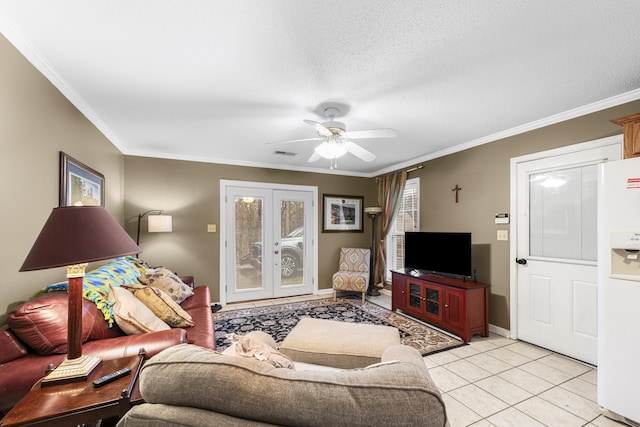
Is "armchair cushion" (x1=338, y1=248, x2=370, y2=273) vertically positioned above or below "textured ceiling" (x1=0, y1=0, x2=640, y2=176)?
below

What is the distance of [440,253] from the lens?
Result: 3725 millimetres

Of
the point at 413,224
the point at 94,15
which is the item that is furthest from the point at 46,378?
the point at 413,224

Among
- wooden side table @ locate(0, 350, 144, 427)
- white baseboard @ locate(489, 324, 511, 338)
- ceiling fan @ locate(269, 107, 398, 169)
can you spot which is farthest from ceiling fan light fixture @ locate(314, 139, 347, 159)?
white baseboard @ locate(489, 324, 511, 338)

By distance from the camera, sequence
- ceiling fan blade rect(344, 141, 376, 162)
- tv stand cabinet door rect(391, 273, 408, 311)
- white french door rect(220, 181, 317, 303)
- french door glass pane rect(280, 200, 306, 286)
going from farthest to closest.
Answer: french door glass pane rect(280, 200, 306, 286) < white french door rect(220, 181, 317, 303) < tv stand cabinet door rect(391, 273, 408, 311) < ceiling fan blade rect(344, 141, 376, 162)

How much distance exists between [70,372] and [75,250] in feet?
1.79

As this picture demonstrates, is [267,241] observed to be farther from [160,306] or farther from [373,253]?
[160,306]

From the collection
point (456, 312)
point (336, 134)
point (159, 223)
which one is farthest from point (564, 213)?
point (159, 223)

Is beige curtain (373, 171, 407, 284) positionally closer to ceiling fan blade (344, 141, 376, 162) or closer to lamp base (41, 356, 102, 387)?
ceiling fan blade (344, 141, 376, 162)

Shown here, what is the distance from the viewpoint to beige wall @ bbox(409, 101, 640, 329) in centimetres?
275

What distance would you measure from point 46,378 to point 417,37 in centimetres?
252

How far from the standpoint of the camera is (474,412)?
78.0 inches

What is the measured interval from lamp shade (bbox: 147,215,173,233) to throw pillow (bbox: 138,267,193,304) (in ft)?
3.63

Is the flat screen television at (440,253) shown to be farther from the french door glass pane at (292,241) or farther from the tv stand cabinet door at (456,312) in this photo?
the french door glass pane at (292,241)

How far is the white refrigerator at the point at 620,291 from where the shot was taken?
1817 millimetres
